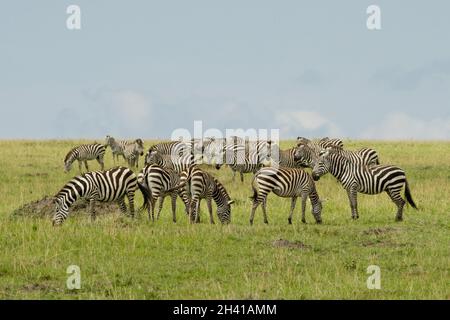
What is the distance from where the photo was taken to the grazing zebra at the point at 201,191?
19469mm

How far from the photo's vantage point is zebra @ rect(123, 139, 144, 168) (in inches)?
1464

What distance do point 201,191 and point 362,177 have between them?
207 inches

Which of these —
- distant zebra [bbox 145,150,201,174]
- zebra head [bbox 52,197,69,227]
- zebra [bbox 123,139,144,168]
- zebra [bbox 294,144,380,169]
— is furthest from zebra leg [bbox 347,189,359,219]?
A: zebra [bbox 123,139,144,168]

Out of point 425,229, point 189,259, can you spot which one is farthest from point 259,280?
point 425,229

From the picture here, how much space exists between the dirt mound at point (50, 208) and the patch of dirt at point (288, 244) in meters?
6.57

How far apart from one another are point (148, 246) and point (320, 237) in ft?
13.5

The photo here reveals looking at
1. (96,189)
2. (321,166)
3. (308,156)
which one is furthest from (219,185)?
(308,156)

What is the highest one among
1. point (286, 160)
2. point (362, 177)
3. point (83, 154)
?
point (83, 154)

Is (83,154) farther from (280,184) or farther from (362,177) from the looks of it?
(280,184)

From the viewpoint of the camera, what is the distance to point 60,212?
62.0 feet

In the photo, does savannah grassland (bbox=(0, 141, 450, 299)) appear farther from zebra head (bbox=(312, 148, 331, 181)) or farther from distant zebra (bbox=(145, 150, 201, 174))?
distant zebra (bbox=(145, 150, 201, 174))

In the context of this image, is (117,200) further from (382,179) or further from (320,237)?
(382,179)

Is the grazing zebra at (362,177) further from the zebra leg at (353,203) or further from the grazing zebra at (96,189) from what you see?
the grazing zebra at (96,189)

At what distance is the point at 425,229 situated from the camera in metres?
19.4
